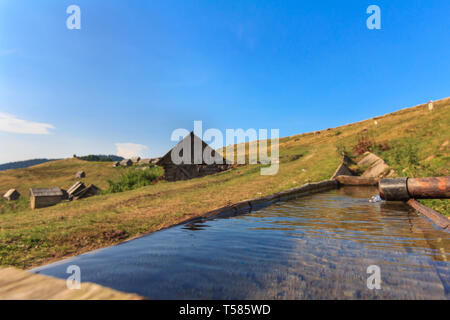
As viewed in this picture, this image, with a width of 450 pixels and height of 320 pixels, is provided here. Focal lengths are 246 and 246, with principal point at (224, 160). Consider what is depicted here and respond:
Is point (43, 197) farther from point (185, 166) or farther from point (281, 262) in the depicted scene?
point (281, 262)

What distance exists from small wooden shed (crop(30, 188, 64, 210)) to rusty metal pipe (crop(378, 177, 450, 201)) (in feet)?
101

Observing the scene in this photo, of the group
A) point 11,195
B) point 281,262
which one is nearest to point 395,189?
point 281,262

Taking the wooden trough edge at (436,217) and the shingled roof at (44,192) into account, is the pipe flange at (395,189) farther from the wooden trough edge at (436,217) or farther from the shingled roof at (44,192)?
the shingled roof at (44,192)

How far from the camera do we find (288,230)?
527 cm

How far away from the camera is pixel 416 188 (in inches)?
232

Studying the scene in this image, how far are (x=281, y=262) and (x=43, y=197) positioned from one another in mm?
30687

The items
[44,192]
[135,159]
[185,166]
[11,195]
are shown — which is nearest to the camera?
[185,166]

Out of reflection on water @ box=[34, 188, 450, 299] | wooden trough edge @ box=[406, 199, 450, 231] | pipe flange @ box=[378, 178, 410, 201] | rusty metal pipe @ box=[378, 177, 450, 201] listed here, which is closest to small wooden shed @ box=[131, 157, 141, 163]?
reflection on water @ box=[34, 188, 450, 299]

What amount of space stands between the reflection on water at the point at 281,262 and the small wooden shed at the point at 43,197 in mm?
27495

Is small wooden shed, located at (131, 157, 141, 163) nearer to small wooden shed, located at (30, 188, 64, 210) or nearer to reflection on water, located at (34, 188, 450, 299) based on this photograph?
small wooden shed, located at (30, 188, 64, 210)
